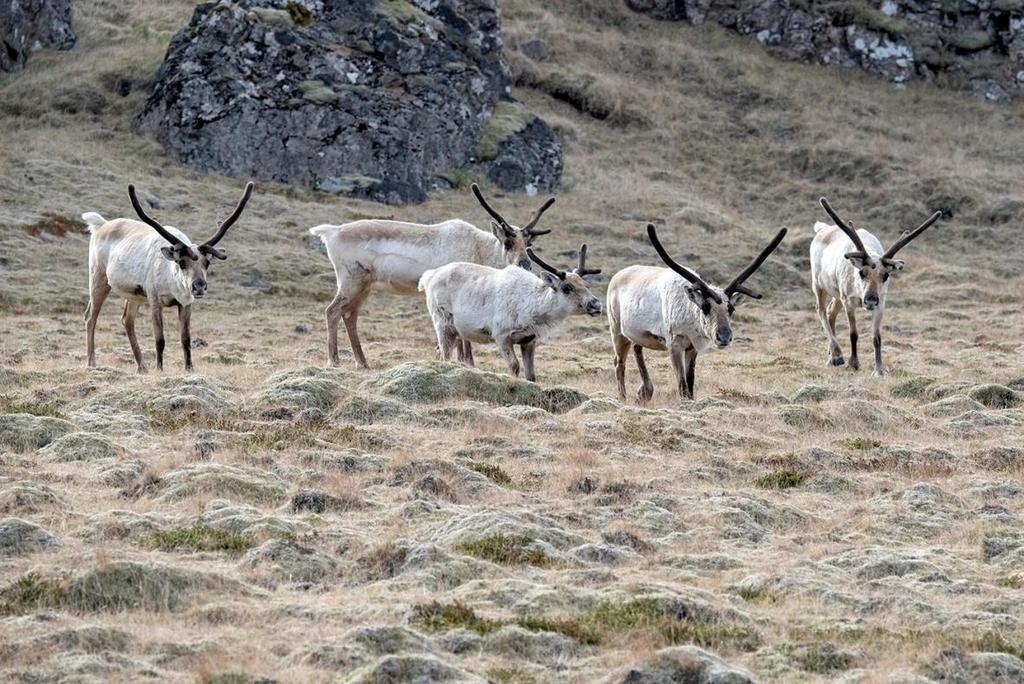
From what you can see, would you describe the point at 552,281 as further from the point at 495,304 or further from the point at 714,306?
the point at 714,306

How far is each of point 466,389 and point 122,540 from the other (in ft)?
23.7

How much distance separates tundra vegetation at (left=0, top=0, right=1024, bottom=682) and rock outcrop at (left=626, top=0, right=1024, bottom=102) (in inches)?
1145

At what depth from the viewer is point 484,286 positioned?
65.7ft

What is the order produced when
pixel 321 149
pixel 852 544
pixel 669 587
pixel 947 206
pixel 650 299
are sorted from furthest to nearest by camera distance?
1. pixel 947 206
2. pixel 321 149
3. pixel 650 299
4. pixel 852 544
5. pixel 669 587

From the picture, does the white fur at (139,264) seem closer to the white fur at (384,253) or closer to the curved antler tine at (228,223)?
the curved antler tine at (228,223)

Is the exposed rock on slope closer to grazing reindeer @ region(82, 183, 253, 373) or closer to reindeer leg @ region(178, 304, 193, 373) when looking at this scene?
grazing reindeer @ region(82, 183, 253, 373)

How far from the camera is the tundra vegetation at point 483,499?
9.39m

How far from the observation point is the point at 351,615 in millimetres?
9711

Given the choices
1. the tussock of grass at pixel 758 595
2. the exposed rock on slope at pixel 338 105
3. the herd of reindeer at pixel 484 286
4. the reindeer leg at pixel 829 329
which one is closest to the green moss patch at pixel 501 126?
the exposed rock on slope at pixel 338 105

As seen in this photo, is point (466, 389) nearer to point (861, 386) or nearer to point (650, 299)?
point (650, 299)

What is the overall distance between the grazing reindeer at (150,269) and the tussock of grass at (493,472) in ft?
24.3

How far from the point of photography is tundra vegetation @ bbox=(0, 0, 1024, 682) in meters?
9.39

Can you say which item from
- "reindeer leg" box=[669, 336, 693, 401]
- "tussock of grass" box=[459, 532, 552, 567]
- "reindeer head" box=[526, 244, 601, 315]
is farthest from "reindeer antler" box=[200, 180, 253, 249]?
"tussock of grass" box=[459, 532, 552, 567]

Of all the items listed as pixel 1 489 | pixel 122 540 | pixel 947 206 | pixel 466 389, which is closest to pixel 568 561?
pixel 122 540
